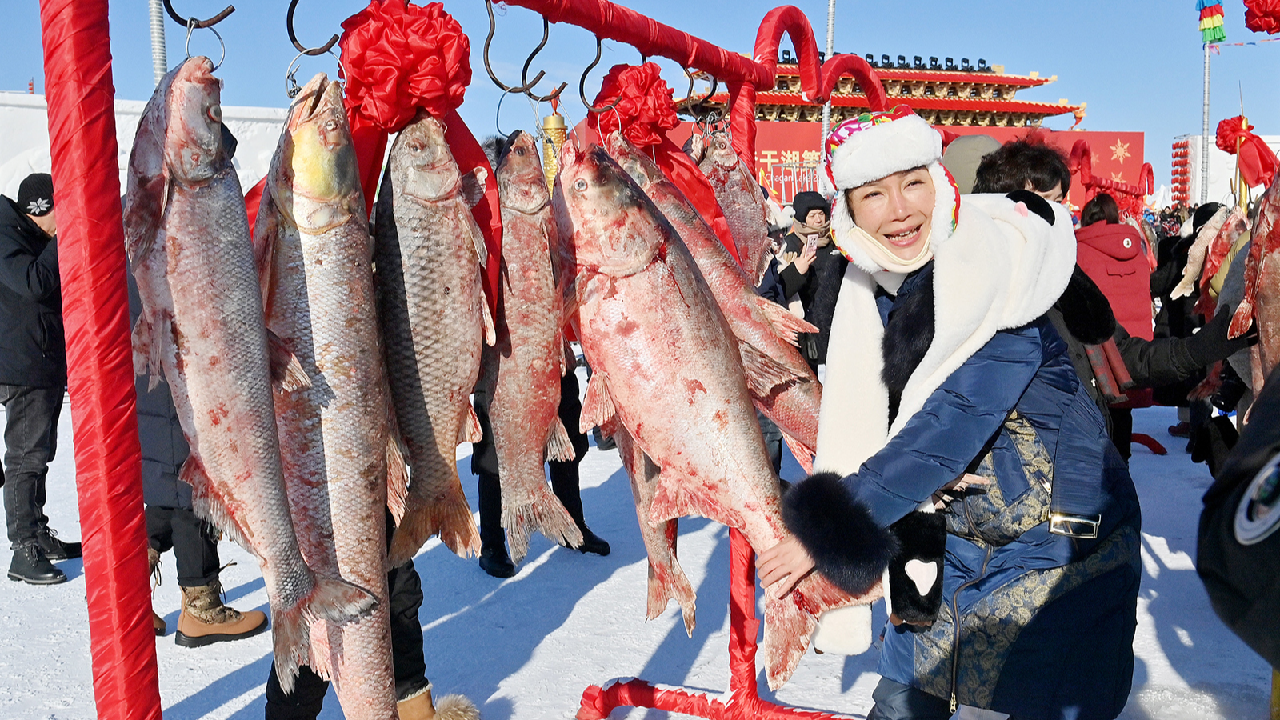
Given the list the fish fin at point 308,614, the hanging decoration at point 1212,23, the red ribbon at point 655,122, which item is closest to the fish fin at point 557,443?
the fish fin at point 308,614

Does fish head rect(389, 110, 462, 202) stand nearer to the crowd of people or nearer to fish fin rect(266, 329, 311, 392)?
fish fin rect(266, 329, 311, 392)

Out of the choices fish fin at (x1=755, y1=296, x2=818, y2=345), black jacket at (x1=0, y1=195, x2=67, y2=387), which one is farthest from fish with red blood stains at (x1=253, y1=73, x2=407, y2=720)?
black jacket at (x1=0, y1=195, x2=67, y2=387)

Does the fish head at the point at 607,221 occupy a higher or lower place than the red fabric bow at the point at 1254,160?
lower

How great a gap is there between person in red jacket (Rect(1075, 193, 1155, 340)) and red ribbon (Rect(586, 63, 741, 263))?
253 centimetres

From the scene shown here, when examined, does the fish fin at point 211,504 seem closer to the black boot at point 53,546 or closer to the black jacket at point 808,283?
the black jacket at point 808,283

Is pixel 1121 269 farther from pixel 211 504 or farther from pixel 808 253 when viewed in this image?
pixel 211 504

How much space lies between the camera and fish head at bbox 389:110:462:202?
1.57m

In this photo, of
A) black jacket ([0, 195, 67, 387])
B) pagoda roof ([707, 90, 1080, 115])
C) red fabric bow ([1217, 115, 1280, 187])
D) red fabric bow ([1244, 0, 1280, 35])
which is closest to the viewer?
red fabric bow ([1244, 0, 1280, 35])

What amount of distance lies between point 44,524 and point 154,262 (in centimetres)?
424

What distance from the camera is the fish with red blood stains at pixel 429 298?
158cm

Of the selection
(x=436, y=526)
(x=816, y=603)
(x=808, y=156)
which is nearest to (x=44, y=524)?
(x=436, y=526)

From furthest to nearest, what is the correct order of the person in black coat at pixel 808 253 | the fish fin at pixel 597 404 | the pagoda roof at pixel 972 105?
the pagoda roof at pixel 972 105 → the person in black coat at pixel 808 253 → the fish fin at pixel 597 404

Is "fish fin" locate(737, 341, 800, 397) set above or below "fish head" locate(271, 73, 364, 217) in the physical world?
below

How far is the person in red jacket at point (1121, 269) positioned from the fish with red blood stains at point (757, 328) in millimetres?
2874
